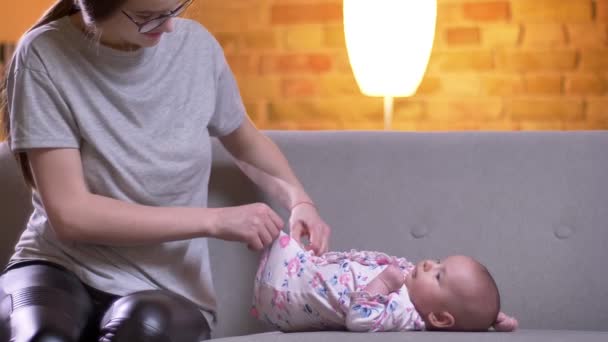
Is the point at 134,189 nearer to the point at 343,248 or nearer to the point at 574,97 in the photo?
the point at 343,248

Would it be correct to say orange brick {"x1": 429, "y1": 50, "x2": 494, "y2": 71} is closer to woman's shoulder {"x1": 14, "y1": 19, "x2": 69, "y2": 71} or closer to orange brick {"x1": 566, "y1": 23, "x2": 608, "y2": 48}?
orange brick {"x1": 566, "y1": 23, "x2": 608, "y2": 48}

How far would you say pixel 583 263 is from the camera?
2020 mm

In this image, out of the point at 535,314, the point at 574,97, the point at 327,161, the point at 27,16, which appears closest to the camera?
the point at 535,314

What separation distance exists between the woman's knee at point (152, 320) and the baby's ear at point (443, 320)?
389 mm

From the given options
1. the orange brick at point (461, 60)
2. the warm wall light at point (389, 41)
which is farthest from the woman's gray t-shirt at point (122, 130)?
the orange brick at point (461, 60)

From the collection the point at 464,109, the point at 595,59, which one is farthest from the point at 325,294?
the point at 595,59

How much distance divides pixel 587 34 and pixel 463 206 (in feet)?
5.13

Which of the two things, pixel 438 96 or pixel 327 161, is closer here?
pixel 327 161

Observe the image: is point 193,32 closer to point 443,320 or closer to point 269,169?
point 269,169

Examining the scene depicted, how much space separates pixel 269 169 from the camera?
202 centimetres

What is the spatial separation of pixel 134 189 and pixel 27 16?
91.9 inches

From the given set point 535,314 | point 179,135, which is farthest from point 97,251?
point 535,314

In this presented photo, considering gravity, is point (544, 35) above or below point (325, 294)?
above

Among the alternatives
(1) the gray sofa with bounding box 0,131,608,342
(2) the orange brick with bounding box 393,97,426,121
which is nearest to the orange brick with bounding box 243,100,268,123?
(2) the orange brick with bounding box 393,97,426,121
